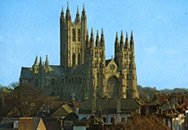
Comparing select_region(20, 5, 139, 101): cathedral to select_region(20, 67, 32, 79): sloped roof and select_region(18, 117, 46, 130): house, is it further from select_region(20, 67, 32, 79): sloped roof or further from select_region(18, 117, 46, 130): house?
select_region(18, 117, 46, 130): house

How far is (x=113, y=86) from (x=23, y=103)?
146ft

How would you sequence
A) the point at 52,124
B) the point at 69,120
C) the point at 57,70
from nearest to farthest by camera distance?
the point at 52,124
the point at 69,120
the point at 57,70

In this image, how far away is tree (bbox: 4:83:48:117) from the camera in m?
87.1

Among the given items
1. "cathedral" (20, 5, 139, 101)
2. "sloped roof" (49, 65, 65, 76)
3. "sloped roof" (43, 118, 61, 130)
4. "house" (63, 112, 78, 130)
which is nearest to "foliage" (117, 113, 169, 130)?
"house" (63, 112, 78, 130)

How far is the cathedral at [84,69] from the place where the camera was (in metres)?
128

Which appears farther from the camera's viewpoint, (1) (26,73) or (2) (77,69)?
(1) (26,73)

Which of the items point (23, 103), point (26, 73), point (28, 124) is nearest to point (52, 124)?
point (28, 124)

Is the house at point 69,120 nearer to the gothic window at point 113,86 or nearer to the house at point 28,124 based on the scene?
the house at point 28,124

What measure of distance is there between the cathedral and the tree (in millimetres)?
20456

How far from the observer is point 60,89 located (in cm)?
14412

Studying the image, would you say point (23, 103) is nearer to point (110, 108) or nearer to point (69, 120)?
point (69, 120)

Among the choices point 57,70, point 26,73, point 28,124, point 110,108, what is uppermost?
point 57,70

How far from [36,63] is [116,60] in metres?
28.0

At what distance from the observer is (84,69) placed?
435 ft
